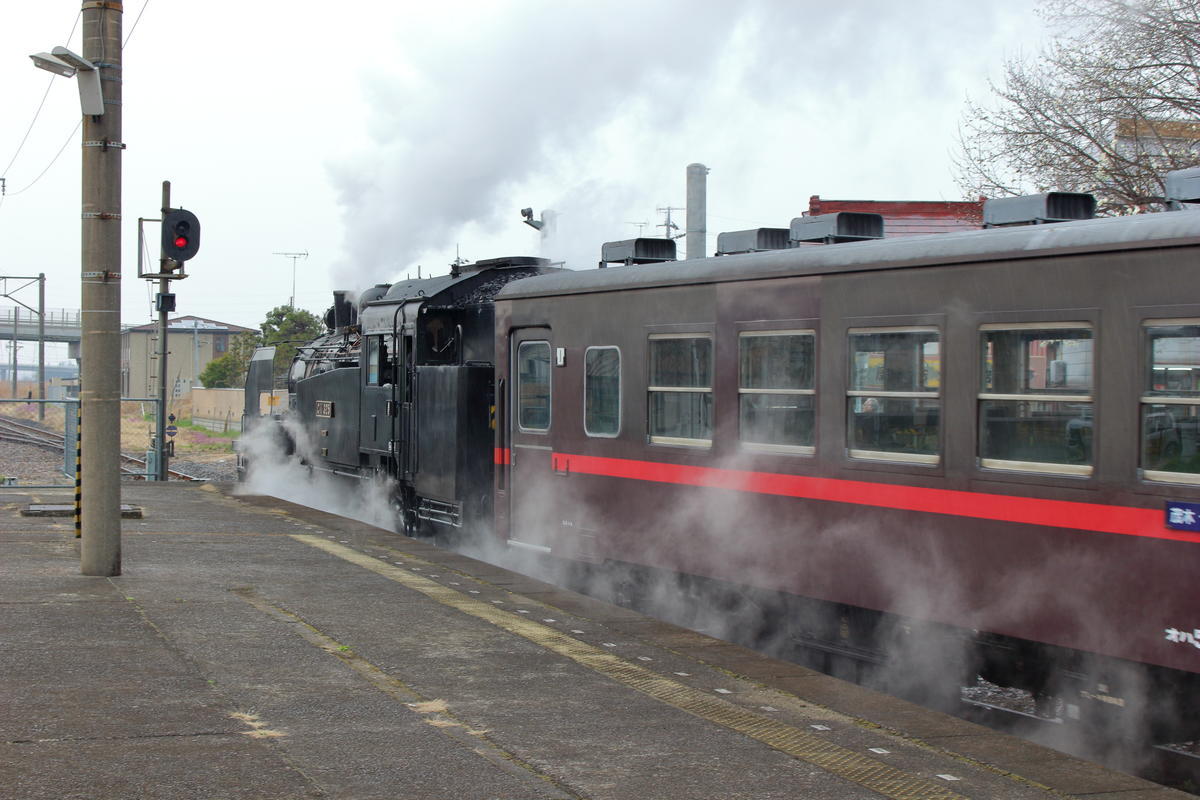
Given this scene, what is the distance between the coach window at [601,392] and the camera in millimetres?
10227

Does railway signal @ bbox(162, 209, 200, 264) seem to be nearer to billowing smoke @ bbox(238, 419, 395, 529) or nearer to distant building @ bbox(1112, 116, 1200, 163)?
billowing smoke @ bbox(238, 419, 395, 529)

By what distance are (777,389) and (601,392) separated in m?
2.14

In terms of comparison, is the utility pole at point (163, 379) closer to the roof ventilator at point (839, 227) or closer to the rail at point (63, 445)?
the rail at point (63, 445)

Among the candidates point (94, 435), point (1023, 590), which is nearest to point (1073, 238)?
point (1023, 590)

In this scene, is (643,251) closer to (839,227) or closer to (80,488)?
(839,227)

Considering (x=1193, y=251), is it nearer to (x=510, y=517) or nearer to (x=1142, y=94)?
(x=510, y=517)

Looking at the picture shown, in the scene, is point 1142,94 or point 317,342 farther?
point 317,342

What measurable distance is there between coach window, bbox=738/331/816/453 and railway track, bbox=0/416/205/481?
1608cm

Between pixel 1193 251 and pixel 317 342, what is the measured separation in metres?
15.6

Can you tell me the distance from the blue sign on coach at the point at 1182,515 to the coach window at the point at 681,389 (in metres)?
3.54

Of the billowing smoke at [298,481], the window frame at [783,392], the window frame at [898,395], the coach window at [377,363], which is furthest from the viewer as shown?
the billowing smoke at [298,481]

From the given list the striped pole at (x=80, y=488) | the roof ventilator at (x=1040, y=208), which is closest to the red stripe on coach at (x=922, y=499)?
the roof ventilator at (x=1040, y=208)

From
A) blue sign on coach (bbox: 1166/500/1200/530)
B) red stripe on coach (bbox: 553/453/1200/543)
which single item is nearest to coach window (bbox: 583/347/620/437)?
red stripe on coach (bbox: 553/453/1200/543)

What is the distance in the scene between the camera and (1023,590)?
22.6 ft
